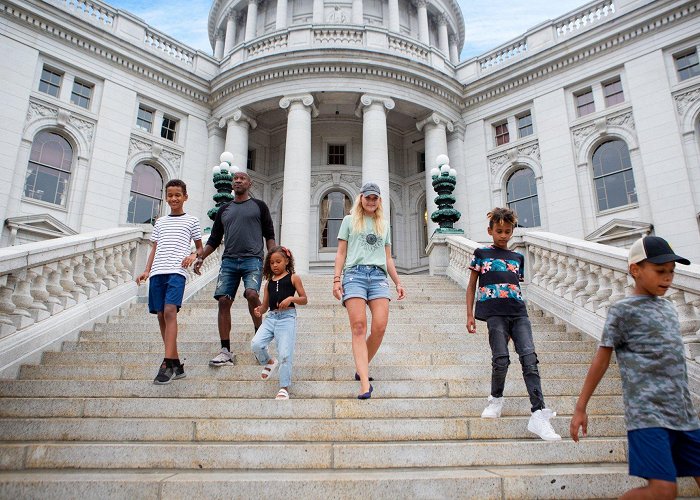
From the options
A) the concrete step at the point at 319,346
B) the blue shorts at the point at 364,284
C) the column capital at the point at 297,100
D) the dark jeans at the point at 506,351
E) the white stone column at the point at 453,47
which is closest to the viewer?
the dark jeans at the point at 506,351

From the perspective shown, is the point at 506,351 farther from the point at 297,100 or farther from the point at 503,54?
the point at 503,54

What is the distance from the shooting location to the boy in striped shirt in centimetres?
420

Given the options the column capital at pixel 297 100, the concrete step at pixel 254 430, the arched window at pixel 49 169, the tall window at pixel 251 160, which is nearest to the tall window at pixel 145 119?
the arched window at pixel 49 169

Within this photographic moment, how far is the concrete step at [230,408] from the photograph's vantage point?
371cm

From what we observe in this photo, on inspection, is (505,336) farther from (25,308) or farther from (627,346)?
(25,308)

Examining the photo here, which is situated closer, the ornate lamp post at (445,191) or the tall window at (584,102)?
the ornate lamp post at (445,191)

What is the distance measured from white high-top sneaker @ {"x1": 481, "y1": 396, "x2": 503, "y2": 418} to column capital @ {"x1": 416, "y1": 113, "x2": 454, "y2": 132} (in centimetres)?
1691

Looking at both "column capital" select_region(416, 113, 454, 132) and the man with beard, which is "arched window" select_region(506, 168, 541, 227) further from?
the man with beard

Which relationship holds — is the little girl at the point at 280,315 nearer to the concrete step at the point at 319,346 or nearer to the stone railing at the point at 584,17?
the concrete step at the point at 319,346

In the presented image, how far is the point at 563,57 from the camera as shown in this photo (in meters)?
17.5

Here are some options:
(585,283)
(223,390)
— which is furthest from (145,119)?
(585,283)

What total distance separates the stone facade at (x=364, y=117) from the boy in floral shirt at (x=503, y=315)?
12.1 metres

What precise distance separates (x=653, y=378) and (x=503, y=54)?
2109cm

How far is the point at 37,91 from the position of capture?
15.1 meters
